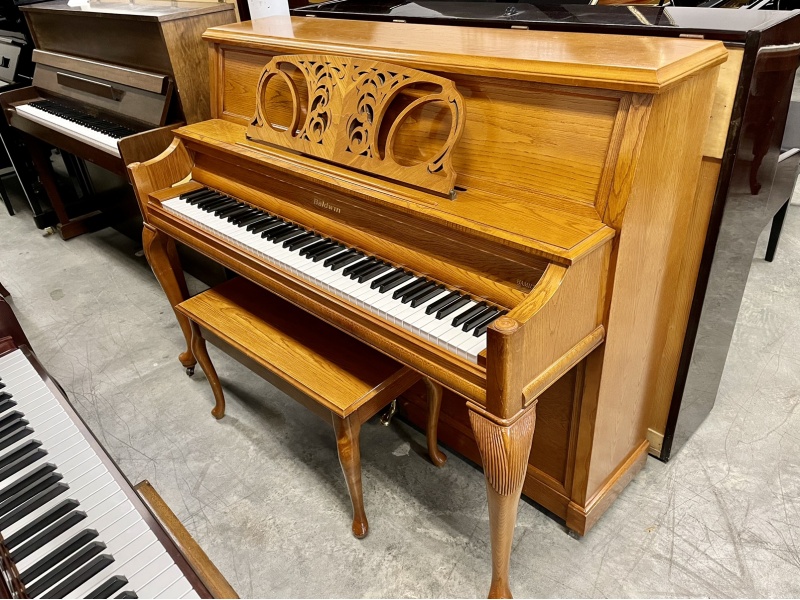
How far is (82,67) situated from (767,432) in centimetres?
350

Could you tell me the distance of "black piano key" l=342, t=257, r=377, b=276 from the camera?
1.62m

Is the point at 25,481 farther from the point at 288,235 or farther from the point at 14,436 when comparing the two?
the point at 288,235

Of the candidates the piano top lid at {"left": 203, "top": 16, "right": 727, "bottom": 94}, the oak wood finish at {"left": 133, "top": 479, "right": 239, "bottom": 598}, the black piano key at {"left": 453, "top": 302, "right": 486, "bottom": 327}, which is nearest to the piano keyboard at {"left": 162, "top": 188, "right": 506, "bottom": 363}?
the black piano key at {"left": 453, "top": 302, "right": 486, "bottom": 327}

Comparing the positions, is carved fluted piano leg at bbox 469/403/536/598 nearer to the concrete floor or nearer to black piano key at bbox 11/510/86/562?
the concrete floor

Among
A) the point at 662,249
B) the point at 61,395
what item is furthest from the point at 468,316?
the point at 61,395

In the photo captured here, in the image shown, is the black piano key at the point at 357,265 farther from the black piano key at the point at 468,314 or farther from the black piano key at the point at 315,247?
the black piano key at the point at 468,314

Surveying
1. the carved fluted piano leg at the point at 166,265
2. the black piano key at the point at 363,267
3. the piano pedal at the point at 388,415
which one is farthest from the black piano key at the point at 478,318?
the carved fluted piano leg at the point at 166,265

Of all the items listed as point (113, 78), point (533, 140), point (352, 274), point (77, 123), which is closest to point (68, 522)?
point (352, 274)

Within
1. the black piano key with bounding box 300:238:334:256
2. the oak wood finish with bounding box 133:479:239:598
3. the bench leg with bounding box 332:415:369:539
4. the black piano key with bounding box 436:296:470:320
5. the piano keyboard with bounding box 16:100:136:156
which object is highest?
the piano keyboard with bounding box 16:100:136:156

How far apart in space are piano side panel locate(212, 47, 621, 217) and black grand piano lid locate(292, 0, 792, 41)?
0.41 metres

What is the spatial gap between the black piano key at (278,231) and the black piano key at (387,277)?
43cm

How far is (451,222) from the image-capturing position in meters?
1.39

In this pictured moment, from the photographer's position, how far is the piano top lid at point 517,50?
1200mm

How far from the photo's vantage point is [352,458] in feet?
5.46
